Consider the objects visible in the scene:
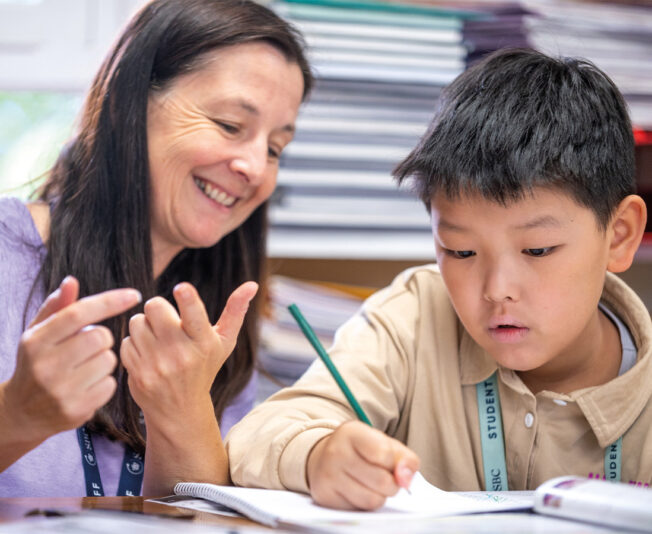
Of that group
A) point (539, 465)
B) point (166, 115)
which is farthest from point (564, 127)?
point (166, 115)

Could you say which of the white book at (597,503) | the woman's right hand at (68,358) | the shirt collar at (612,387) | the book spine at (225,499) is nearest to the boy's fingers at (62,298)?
the woman's right hand at (68,358)

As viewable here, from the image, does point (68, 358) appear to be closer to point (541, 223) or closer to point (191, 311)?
point (191, 311)

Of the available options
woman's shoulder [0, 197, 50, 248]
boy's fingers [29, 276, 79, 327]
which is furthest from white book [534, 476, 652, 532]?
woman's shoulder [0, 197, 50, 248]

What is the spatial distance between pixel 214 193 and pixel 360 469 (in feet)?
2.37

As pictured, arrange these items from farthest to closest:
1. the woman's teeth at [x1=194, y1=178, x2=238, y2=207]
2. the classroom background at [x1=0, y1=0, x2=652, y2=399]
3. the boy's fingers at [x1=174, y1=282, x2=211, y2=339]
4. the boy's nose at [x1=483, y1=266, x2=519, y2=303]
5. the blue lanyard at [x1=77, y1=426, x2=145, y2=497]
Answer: the classroom background at [x1=0, y1=0, x2=652, y2=399]
the woman's teeth at [x1=194, y1=178, x2=238, y2=207]
the blue lanyard at [x1=77, y1=426, x2=145, y2=497]
the boy's nose at [x1=483, y1=266, x2=519, y2=303]
the boy's fingers at [x1=174, y1=282, x2=211, y2=339]

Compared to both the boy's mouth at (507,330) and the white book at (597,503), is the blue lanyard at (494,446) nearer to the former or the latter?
the boy's mouth at (507,330)

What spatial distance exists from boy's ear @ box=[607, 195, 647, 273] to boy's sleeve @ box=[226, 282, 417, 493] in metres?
0.28

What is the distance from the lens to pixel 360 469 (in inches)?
28.3

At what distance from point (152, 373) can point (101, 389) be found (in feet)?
0.50

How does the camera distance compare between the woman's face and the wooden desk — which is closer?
the wooden desk

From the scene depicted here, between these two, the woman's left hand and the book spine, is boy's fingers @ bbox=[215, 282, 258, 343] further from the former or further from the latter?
the book spine

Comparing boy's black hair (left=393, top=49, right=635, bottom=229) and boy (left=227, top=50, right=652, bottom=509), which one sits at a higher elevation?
boy's black hair (left=393, top=49, right=635, bottom=229)

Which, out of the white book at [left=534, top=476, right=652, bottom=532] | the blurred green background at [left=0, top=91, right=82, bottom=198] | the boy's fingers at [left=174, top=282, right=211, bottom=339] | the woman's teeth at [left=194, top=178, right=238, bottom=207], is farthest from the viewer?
the blurred green background at [left=0, top=91, right=82, bottom=198]

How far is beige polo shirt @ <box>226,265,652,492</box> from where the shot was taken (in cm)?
98
